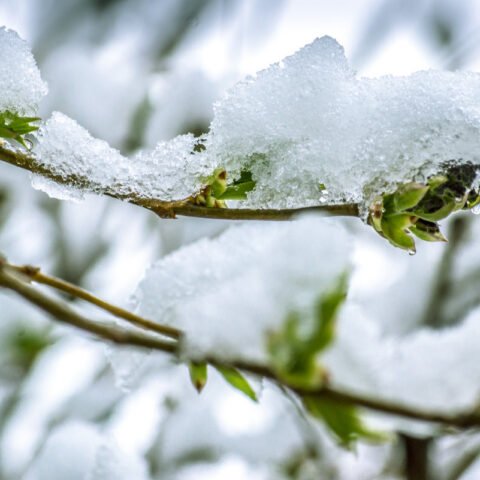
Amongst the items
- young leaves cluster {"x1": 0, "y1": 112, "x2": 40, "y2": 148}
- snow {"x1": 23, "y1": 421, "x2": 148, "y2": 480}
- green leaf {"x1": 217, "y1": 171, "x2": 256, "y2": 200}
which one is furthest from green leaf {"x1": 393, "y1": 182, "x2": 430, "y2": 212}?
snow {"x1": 23, "y1": 421, "x2": 148, "y2": 480}

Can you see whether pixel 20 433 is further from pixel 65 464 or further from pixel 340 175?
pixel 340 175

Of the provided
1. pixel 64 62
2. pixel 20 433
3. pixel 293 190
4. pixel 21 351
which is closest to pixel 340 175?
pixel 293 190

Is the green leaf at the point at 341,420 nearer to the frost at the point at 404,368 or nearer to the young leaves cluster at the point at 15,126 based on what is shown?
the frost at the point at 404,368

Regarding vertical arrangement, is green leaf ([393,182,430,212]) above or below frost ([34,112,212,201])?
above

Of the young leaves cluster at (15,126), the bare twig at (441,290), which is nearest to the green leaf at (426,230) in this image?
the young leaves cluster at (15,126)

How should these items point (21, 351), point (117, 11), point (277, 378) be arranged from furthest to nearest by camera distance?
point (117, 11) → point (21, 351) → point (277, 378)

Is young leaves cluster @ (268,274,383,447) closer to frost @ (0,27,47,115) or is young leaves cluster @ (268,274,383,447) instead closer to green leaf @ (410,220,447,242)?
green leaf @ (410,220,447,242)
